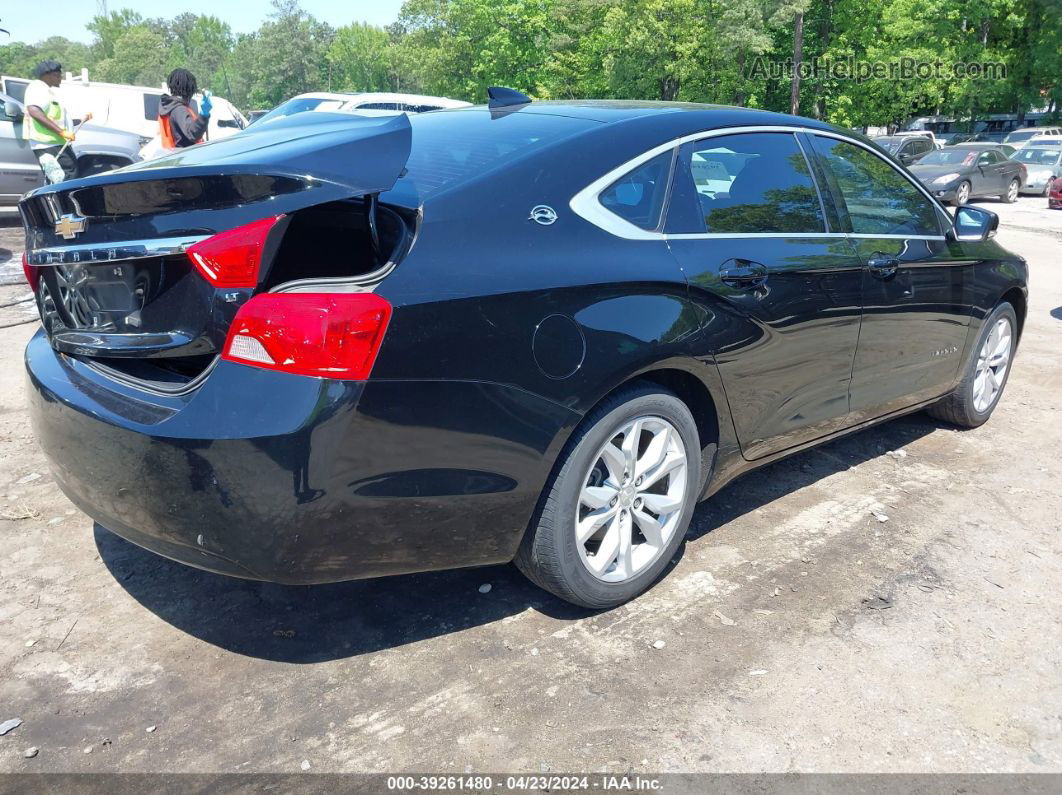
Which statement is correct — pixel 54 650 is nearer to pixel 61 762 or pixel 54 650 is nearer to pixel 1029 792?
pixel 61 762

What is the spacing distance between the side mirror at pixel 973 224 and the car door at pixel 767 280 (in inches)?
43.0

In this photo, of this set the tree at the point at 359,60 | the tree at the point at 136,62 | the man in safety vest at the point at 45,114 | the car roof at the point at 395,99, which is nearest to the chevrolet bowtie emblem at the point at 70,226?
the man in safety vest at the point at 45,114

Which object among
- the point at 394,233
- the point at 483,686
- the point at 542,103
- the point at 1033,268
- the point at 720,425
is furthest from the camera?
the point at 1033,268

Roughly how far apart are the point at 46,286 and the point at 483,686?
6.24 ft

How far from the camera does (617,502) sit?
2.96 m

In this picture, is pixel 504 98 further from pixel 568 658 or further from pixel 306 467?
pixel 568 658

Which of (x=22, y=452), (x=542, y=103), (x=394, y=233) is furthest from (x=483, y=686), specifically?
(x=22, y=452)

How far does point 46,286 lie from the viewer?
2898mm

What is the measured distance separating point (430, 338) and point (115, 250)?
0.95 meters

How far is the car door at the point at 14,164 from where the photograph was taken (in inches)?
483

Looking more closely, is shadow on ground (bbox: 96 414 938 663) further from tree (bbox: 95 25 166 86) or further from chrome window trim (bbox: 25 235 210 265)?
tree (bbox: 95 25 166 86)

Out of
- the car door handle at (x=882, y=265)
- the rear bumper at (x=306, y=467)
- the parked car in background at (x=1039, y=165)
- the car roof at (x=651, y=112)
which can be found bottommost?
the parked car in background at (x=1039, y=165)

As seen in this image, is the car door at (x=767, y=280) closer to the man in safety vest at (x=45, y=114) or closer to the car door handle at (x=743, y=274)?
the car door handle at (x=743, y=274)

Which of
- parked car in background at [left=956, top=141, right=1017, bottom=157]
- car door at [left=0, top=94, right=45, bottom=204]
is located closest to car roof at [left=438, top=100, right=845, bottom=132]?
car door at [left=0, top=94, right=45, bottom=204]
